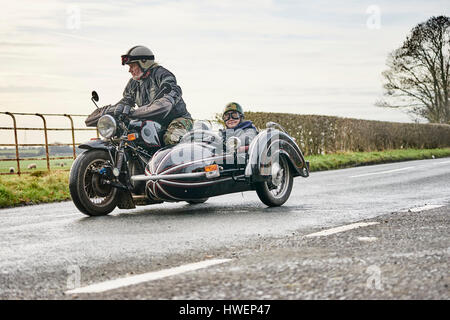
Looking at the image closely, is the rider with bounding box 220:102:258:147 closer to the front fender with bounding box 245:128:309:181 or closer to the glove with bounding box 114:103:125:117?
the front fender with bounding box 245:128:309:181

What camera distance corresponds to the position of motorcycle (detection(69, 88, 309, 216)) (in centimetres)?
714

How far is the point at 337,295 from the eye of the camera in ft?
10.6

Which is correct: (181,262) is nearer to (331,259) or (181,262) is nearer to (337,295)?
(331,259)

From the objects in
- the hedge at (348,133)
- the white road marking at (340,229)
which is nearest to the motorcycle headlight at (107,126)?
the white road marking at (340,229)

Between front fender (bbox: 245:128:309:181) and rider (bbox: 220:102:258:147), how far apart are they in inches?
5.4

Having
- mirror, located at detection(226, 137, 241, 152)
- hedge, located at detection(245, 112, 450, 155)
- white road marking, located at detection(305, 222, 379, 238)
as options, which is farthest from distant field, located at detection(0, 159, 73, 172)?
white road marking, located at detection(305, 222, 379, 238)

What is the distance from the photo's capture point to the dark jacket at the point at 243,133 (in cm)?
775

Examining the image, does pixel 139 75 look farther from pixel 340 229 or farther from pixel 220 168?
pixel 340 229

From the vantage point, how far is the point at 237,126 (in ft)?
26.3

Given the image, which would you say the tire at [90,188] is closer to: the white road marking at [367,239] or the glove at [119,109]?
the glove at [119,109]

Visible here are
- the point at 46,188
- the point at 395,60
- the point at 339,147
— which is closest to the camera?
the point at 46,188

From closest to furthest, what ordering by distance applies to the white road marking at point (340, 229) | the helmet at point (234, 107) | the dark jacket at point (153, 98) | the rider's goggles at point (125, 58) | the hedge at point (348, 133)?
1. the white road marking at point (340, 229)
2. the dark jacket at point (153, 98)
3. the rider's goggles at point (125, 58)
4. the helmet at point (234, 107)
5. the hedge at point (348, 133)
